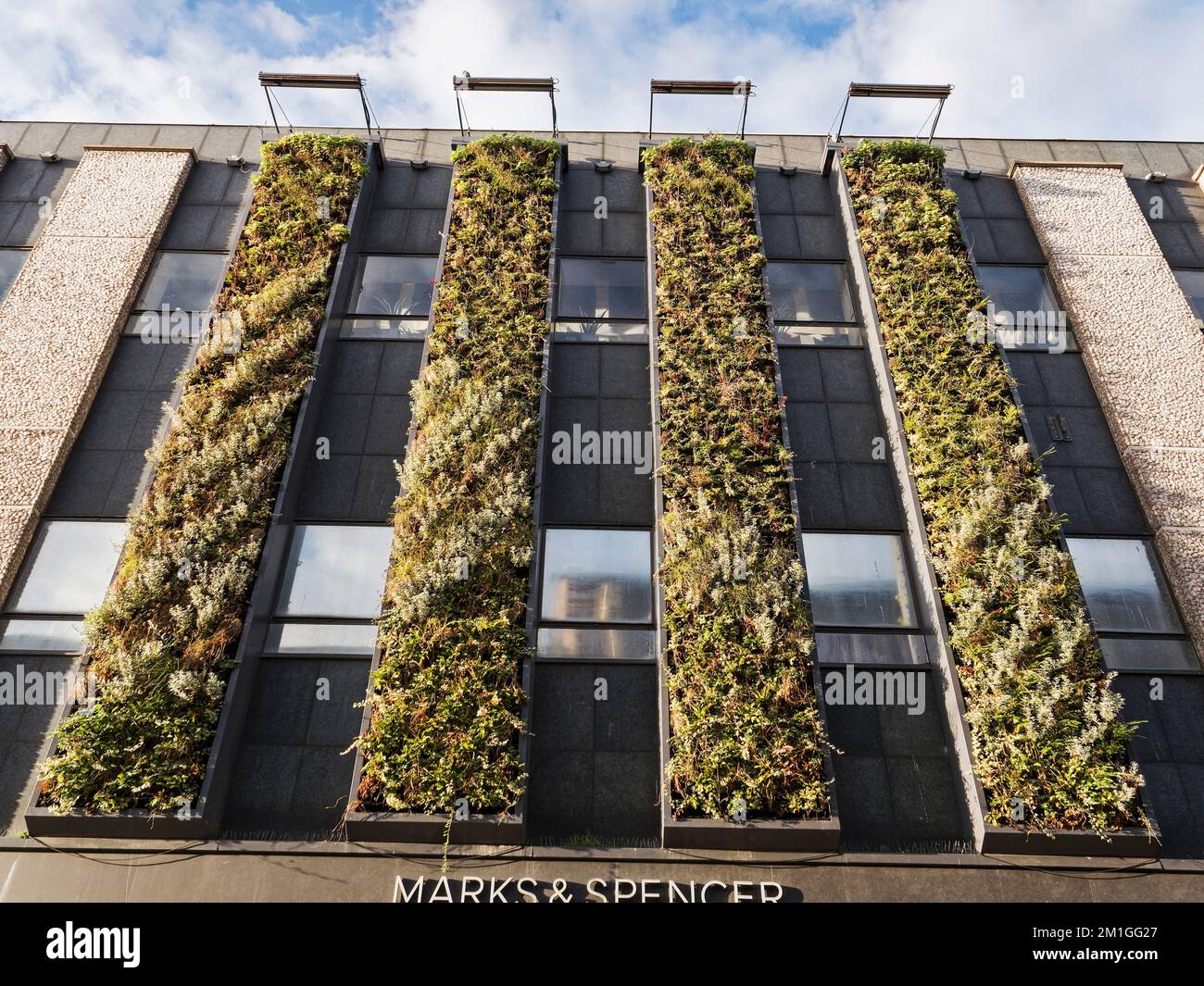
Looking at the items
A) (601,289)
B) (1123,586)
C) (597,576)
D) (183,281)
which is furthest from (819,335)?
(183,281)

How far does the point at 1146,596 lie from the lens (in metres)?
14.4

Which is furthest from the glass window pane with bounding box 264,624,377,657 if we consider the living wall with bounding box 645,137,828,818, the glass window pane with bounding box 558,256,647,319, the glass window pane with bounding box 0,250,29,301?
the glass window pane with bounding box 0,250,29,301

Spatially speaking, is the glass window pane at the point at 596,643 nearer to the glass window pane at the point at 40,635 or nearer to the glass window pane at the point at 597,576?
the glass window pane at the point at 597,576

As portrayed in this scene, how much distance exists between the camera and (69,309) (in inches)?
699

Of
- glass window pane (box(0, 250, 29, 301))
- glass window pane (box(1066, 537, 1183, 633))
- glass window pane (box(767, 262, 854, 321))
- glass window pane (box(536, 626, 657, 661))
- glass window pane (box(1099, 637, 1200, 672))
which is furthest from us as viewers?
glass window pane (box(0, 250, 29, 301))

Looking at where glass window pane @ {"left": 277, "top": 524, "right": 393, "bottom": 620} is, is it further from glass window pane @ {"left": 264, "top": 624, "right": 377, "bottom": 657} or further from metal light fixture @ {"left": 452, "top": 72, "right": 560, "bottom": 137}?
metal light fixture @ {"left": 452, "top": 72, "right": 560, "bottom": 137}

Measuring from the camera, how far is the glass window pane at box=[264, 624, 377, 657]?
13594 mm

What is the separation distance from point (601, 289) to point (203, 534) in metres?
11.4

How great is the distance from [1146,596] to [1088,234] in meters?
11.4

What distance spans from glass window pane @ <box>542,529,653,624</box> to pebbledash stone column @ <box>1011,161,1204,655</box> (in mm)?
11193

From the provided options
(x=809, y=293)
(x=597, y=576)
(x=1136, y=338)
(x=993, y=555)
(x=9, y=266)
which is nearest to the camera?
(x=993, y=555)

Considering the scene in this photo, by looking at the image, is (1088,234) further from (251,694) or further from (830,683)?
(251,694)

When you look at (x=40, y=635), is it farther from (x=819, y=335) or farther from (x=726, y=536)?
(x=819, y=335)
